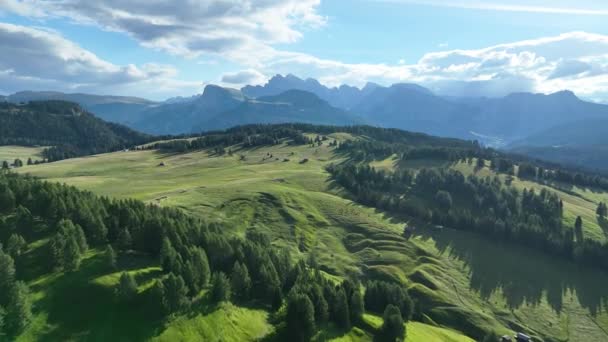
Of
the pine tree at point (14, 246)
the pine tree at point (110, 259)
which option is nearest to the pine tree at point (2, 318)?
the pine tree at point (14, 246)

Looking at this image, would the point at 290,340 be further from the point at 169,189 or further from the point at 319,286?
the point at 169,189

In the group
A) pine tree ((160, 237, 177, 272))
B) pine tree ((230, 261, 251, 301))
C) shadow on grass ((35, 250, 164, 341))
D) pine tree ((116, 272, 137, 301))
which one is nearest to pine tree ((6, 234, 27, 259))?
shadow on grass ((35, 250, 164, 341))

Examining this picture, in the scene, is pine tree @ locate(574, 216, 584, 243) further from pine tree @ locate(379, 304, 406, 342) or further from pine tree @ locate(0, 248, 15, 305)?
pine tree @ locate(0, 248, 15, 305)

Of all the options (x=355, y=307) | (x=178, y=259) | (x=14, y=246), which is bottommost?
(x=355, y=307)

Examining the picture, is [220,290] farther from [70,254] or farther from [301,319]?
[70,254]

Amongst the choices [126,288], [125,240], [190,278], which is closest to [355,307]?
[190,278]

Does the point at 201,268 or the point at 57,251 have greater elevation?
the point at 57,251

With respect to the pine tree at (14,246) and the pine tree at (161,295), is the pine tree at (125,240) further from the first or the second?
the pine tree at (161,295)
